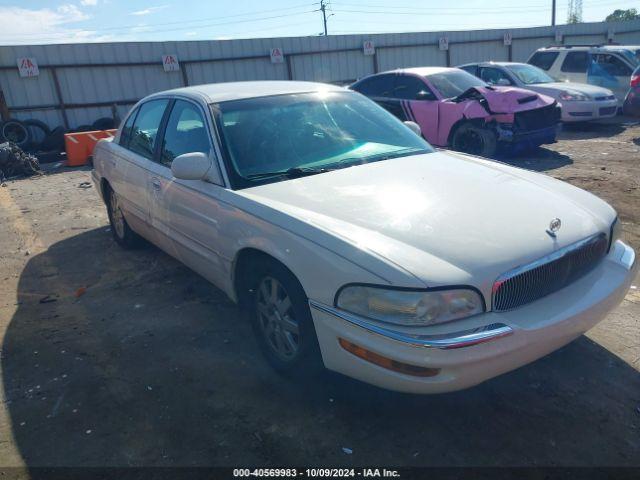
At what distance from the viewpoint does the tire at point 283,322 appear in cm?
275

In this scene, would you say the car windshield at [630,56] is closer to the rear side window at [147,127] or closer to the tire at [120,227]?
the rear side window at [147,127]

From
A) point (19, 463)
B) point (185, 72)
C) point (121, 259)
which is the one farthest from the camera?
point (185, 72)

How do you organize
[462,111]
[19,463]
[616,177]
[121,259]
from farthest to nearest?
[462,111] → [616,177] → [121,259] → [19,463]

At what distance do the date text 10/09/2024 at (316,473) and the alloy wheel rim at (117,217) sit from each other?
3.60m

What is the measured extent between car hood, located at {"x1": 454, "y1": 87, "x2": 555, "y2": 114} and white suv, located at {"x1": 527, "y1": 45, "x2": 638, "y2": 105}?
5622mm

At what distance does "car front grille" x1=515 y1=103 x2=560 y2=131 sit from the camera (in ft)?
27.6

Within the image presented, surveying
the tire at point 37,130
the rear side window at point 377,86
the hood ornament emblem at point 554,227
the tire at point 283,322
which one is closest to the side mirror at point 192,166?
the tire at point 283,322

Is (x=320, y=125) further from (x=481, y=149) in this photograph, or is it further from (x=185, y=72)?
(x=185, y=72)

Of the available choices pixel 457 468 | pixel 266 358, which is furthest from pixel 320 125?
pixel 457 468

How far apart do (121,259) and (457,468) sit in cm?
411

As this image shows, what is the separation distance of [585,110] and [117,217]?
9918 millimetres

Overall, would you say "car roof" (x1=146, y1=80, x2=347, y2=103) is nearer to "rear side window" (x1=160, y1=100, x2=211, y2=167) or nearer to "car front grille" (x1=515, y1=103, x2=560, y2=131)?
"rear side window" (x1=160, y1=100, x2=211, y2=167)

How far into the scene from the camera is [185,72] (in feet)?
51.1

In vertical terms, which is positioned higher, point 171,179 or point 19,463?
point 171,179
